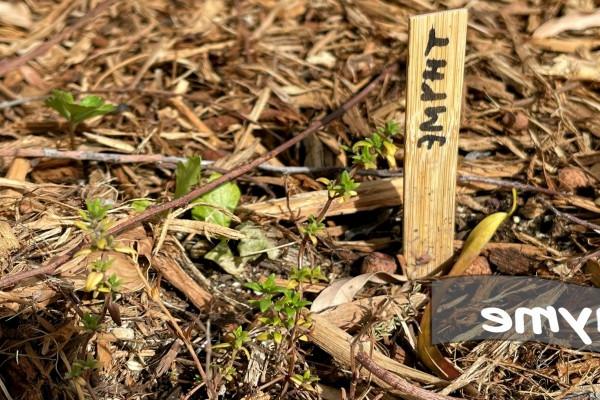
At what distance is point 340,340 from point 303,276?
179 mm

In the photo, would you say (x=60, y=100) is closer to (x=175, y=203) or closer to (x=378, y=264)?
(x=175, y=203)

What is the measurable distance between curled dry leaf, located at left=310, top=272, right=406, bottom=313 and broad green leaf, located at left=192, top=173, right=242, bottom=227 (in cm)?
32

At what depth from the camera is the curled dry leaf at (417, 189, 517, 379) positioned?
163cm

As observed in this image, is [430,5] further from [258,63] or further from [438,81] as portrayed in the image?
[438,81]

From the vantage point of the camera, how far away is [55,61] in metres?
2.61

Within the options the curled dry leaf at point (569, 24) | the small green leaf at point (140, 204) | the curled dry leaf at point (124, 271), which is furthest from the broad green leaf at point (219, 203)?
the curled dry leaf at point (569, 24)

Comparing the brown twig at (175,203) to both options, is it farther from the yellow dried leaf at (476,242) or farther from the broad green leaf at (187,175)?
the yellow dried leaf at (476,242)

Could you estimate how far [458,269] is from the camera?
1.83 meters

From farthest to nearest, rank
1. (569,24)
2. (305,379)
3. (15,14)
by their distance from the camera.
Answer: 1. (15,14)
2. (569,24)
3. (305,379)

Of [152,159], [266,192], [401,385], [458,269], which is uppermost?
[152,159]

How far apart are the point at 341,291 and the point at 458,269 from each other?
11.4 inches

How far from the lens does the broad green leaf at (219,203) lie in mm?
1894

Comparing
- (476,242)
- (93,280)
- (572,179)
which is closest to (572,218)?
(572,179)

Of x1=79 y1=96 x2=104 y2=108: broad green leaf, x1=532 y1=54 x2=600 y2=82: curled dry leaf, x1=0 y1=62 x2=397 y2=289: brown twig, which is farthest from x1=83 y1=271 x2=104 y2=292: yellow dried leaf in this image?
x1=532 y1=54 x2=600 y2=82: curled dry leaf
